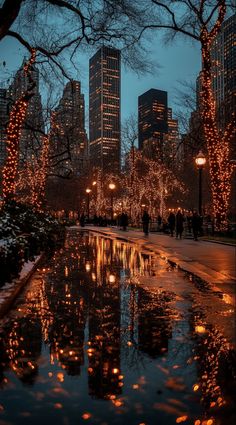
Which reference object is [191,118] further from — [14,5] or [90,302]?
[90,302]

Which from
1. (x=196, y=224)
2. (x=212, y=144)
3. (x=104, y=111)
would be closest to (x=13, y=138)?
(x=196, y=224)

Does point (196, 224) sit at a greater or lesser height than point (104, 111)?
lesser

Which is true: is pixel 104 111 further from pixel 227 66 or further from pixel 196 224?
pixel 196 224

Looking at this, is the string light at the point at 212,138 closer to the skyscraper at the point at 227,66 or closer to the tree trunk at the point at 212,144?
the tree trunk at the point at 212,144

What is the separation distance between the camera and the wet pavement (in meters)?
3.95

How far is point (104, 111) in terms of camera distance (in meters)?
84.3

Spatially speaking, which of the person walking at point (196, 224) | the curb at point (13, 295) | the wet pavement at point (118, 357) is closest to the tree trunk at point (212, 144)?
the person walking at point (196, 224)

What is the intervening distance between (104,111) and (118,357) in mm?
81360

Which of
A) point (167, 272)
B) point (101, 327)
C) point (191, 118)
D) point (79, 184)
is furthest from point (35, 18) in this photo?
point (79, 184)

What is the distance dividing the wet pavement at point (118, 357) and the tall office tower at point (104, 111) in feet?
103

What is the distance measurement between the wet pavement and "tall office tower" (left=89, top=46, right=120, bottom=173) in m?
31.4

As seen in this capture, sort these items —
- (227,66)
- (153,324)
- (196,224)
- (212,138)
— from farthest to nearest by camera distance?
(227,66)
(212,138)
(196,224)
(153,324)

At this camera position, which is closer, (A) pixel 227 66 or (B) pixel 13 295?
(B) pixel 13 295

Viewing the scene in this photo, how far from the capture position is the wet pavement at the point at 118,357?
13.0 feet
